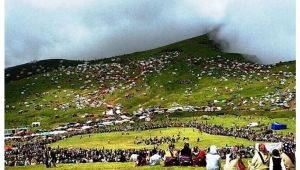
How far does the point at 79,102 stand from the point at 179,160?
3880 inches

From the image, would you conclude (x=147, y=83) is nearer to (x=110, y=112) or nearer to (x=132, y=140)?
(x=110, y=112)

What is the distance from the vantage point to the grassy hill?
109 meters

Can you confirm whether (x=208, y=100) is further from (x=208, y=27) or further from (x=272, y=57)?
(x=208, y=27)

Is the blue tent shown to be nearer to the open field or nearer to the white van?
the open field

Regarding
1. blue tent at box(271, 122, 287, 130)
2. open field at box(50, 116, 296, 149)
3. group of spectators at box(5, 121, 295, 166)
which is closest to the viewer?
group of spectators at box(5, 121, 295, 166)

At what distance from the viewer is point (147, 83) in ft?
453

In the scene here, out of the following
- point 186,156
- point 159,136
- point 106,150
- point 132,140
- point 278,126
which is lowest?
point 186,156

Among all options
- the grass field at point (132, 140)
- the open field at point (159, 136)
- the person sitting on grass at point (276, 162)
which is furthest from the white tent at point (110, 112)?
the person sitting on grass at point (276, 162)

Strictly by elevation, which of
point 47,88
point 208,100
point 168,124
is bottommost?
point 168,124

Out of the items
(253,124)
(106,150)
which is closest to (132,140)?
(106,150)

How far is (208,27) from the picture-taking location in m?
192

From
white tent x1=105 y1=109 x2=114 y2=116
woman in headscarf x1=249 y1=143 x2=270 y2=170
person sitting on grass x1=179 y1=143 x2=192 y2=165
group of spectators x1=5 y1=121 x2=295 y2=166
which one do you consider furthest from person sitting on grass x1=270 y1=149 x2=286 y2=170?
white tent x1=105 y1=109 x2=114 y2=116
